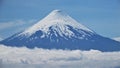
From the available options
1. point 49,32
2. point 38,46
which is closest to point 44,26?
point 49,32

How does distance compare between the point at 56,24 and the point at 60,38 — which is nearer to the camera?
the point at 60,38

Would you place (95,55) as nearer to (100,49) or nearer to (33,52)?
(100,49)

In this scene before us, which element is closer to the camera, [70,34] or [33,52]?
[33,52]

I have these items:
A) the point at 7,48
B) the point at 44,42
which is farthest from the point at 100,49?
the point at 7,48
